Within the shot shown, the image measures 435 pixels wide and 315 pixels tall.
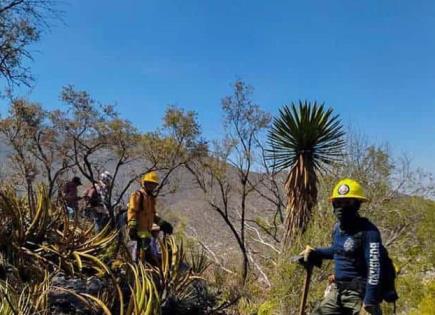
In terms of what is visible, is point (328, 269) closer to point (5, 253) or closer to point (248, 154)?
point (5, 253)

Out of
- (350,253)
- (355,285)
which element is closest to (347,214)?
(350,253)

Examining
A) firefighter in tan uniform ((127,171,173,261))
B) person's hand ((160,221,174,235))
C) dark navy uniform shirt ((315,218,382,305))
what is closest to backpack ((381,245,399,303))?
dark navy uniform shirt ((315,218,382,305))

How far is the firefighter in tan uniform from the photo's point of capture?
7.25m

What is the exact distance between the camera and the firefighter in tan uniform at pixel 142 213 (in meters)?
7.25

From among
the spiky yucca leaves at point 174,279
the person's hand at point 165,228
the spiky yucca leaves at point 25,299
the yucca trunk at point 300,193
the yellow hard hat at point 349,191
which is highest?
the yucca trunk at point 300,193

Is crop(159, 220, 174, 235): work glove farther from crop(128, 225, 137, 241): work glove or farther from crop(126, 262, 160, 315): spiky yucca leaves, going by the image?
crop(126, 262, 160, 315): spiky yucca leaves

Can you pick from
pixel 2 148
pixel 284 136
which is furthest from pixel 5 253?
pixel 2 148

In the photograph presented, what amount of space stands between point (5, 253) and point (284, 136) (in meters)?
7.96

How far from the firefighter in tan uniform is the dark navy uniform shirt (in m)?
3.43

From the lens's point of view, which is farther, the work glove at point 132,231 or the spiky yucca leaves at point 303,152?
the spiky yucca leaves at point 303,152

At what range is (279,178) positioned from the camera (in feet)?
88.3

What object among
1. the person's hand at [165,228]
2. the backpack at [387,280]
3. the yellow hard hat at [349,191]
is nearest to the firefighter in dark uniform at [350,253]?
the yellow hard hat at [349,191]

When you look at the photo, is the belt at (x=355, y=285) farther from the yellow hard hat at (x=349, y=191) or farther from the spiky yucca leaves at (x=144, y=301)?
the spiky yucca leaves at (x=144, y=301)

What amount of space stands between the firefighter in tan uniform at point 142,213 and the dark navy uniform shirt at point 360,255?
343cm
